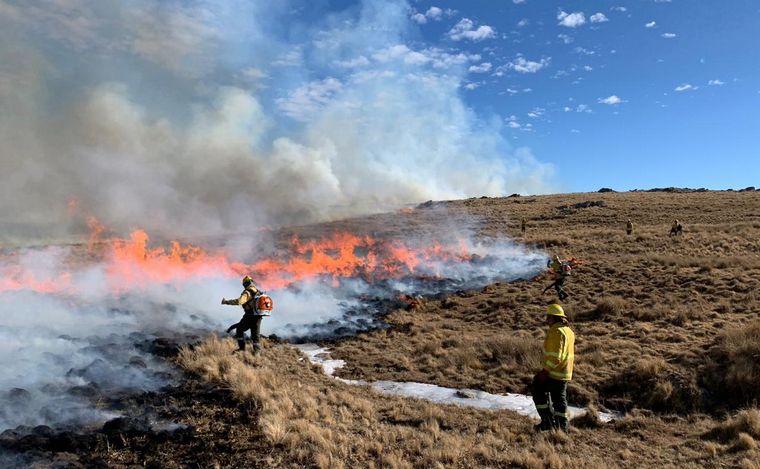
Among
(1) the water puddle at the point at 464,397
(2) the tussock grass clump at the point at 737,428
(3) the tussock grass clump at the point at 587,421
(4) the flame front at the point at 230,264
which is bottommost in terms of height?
(1) the water puddle at the point at 464,397

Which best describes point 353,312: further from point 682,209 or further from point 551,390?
point 682,209

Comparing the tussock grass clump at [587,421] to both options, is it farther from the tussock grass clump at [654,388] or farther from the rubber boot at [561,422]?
the tussock grass clump at [654,388]

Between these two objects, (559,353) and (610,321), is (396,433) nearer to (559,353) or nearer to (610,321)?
(559,353)

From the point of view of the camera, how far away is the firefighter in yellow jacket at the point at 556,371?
8.09 m

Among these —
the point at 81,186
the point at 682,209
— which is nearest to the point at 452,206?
the point at 682,209

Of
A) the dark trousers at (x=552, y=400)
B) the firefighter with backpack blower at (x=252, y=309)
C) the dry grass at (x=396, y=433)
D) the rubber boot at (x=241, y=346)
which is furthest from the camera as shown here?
the rubber boot at (x=241, y=346)

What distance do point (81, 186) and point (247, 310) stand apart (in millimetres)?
23404

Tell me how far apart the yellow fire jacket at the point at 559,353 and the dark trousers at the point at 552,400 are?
0.16m

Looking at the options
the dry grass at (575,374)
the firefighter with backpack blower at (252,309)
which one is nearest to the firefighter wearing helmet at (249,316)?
the firefighter with backpack blower at (252,309)

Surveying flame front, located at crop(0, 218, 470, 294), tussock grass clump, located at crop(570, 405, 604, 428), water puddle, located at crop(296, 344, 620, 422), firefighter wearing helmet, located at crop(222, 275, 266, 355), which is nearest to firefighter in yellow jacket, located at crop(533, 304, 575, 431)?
tussock grass clump, located at crop(570, 405, 604, 428)

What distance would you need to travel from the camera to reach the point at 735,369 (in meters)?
11.6

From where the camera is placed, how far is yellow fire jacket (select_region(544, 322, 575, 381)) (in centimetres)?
808

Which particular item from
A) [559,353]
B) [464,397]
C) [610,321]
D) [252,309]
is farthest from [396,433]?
[610,321]

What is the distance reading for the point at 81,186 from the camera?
29.6 metres
